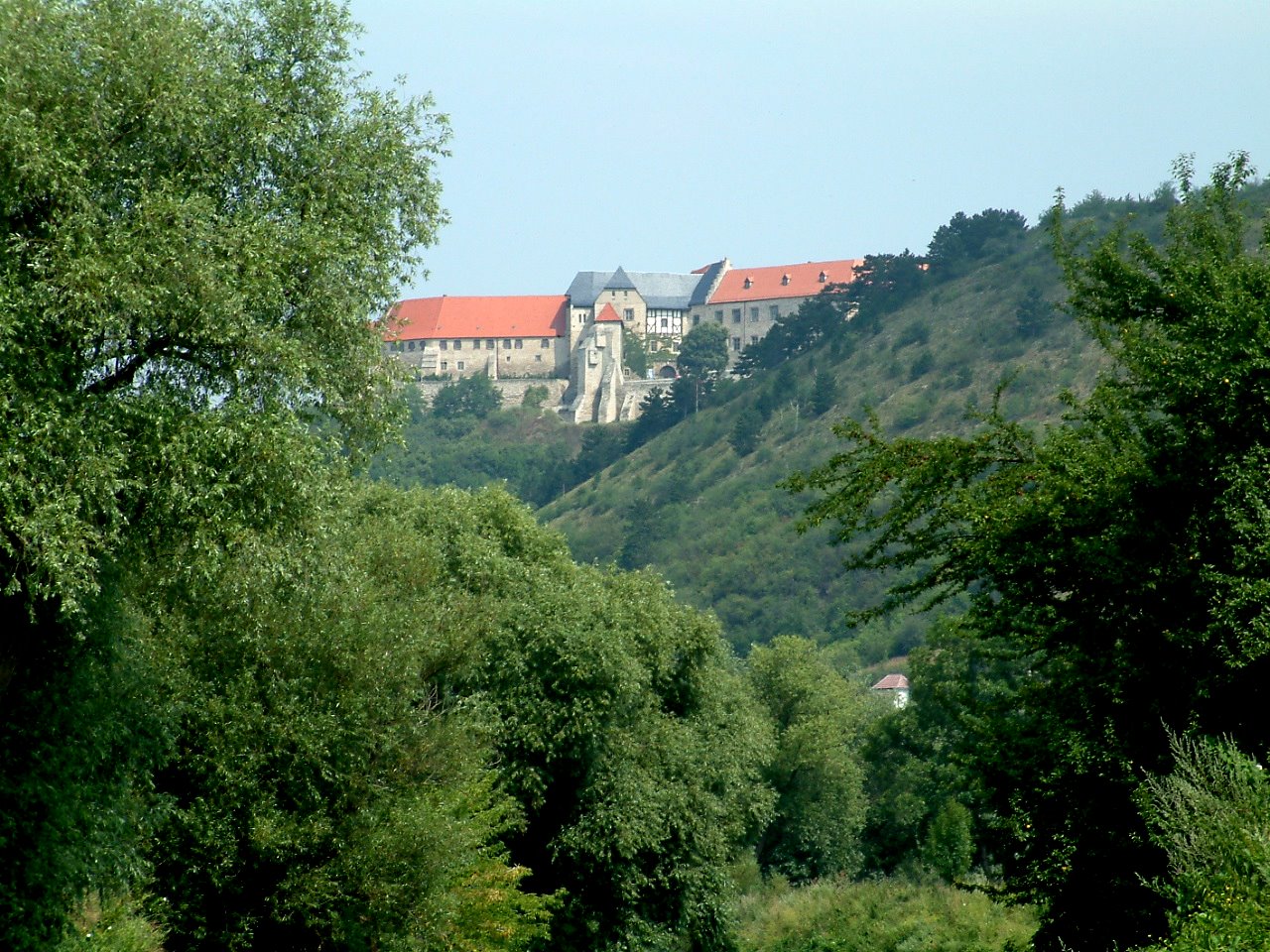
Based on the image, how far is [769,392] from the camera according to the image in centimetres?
18762

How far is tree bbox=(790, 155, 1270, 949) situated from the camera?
14.3m

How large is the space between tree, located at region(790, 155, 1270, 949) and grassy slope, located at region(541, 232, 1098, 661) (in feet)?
409

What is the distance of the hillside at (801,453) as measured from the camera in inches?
5915

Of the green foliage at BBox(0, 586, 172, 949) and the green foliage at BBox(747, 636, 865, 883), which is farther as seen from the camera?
the green foliage at BBox(747, 636, 865, 883)

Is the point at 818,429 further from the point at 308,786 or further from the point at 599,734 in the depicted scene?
the point at 308,786

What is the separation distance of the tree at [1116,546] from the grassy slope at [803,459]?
4906 inches

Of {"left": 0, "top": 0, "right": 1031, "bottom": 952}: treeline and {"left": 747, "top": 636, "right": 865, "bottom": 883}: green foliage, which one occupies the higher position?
{"left": 0, "top": 0, "right": 1031, "bottom": 952}: treeline

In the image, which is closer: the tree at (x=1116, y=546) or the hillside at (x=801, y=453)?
the tree at (x=1116, y=546)

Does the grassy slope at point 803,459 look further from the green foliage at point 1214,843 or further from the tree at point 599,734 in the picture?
the green foliage at point 1214,843

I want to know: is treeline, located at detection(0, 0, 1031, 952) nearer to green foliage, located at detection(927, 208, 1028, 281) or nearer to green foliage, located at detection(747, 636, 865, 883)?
green foliage, located at detection(747, 636, 865, 883)

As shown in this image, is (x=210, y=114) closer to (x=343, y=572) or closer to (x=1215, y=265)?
(x=343, y=572)

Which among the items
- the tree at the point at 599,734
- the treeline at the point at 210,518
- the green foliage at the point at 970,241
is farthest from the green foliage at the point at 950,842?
the green foliage at the point at 970,241

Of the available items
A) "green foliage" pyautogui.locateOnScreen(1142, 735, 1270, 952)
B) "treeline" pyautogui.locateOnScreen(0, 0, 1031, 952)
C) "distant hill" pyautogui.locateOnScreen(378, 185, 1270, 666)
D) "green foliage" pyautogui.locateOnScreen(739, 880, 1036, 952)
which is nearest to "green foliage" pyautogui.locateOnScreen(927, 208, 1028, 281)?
"distant hill" pyautogui.locateOnScreen(378, 185, 1270, 666)

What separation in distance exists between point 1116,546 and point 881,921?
83.0ft
